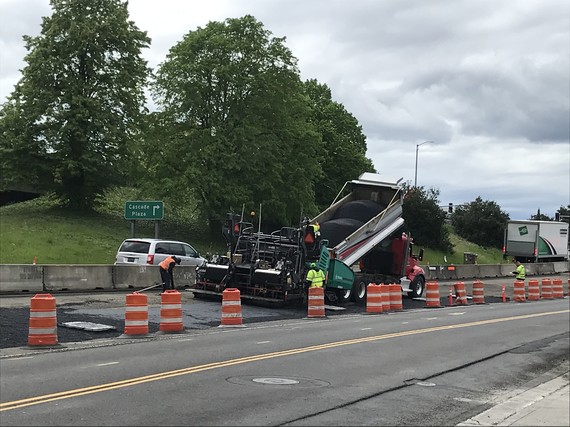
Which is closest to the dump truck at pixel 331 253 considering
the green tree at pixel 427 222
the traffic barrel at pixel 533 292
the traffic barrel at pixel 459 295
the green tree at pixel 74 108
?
the traffic barrel at pixel 459 295

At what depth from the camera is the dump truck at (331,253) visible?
19.9 m

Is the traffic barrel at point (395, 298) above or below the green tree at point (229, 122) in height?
below

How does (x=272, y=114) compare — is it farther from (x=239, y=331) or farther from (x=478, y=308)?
(x=239, y=331)

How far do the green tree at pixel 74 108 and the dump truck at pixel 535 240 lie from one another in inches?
1177

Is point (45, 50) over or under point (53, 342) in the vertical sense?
over

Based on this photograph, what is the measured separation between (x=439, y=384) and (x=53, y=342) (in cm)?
663

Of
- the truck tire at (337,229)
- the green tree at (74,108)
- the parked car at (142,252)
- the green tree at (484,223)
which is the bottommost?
the parked car at (142,252)

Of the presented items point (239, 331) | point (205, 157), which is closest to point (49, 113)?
point (205, 157)

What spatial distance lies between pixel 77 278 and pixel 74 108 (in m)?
26.8

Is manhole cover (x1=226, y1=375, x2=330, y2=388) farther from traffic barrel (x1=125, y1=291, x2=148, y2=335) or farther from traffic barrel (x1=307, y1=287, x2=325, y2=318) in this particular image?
traffic barrel (x1=307, y1=287, x2=325, y2=318)

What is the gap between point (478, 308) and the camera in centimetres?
2439

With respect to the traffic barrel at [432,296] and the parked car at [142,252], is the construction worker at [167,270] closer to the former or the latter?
the parked car at [142,252]

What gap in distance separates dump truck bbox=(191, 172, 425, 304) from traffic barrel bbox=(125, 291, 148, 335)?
6.62 meters

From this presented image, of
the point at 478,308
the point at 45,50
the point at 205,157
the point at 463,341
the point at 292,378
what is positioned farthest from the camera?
the point at 45,50
